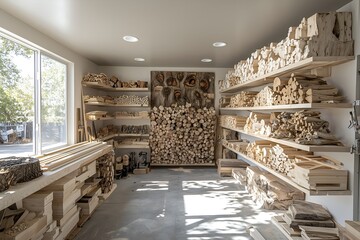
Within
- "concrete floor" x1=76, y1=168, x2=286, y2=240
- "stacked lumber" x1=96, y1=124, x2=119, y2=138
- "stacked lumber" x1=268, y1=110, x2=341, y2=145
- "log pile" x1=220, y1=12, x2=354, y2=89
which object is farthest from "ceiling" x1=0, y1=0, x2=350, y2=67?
"concrete floor" x1=76, y1=168, x2=286, y2=240

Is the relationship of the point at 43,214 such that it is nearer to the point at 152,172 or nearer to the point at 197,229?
the point at 197,229

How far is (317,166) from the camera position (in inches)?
88.2

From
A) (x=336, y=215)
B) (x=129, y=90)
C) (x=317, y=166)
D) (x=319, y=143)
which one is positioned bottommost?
(x=336, y=215)

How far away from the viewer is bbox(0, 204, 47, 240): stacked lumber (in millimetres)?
1819

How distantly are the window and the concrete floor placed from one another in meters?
→ 1.35

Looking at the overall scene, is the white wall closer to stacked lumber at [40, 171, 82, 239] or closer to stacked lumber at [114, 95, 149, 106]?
stacked lumber at [114, 95, 149, 106]

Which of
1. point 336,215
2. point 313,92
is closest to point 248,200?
point 336,215

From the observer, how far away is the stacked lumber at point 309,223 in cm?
215

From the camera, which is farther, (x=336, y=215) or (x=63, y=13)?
(x=63, y=13)

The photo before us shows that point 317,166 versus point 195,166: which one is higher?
point 317,166

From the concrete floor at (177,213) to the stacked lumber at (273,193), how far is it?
5.1 inches

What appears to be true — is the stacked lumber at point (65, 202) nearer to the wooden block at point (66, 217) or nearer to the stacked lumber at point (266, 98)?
the wooden block at point (66, 217)

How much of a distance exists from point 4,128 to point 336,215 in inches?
147

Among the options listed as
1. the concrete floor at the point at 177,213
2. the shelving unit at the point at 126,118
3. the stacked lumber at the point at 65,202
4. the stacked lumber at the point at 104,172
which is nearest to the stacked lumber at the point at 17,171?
the stacked lumber at the point at 65,202
